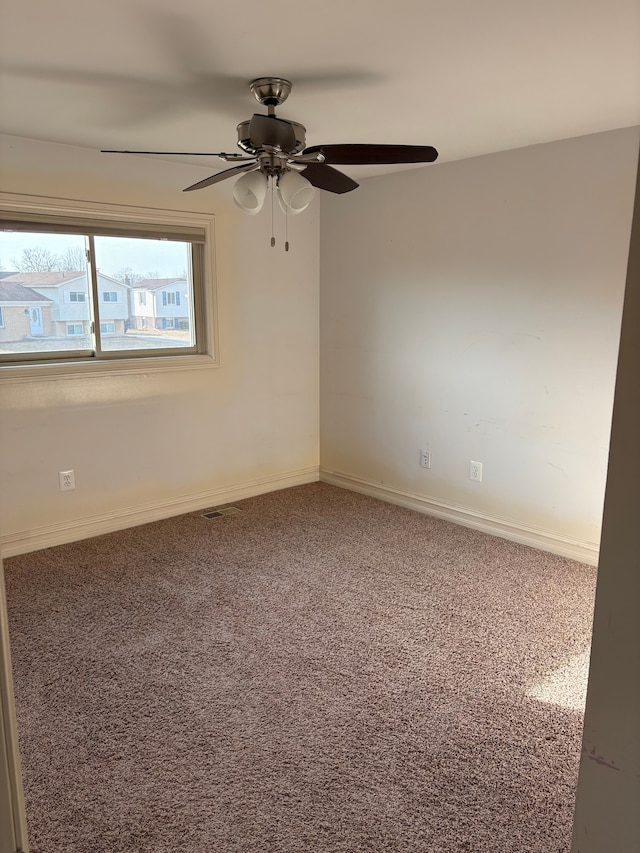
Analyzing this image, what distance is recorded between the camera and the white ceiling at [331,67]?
185 cm

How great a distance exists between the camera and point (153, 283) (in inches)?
157

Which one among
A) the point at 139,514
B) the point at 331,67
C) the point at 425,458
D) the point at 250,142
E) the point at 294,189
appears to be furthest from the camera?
the point at 425,458

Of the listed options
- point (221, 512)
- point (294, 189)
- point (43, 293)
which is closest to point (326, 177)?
point (294, 189)

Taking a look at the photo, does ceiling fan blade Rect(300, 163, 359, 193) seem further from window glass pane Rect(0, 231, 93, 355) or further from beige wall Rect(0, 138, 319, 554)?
window glass pane Rect(0, 231, 93, 355)

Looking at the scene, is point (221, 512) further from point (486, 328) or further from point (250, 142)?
point (250, 142)

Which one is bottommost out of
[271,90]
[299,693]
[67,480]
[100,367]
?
[299,693]

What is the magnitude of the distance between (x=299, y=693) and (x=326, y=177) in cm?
208

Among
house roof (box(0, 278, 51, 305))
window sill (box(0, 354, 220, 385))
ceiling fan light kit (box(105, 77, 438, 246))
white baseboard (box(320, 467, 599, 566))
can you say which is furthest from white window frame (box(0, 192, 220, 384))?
white baseboard (box(320, 467, 599, 566))

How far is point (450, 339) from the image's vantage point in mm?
3939

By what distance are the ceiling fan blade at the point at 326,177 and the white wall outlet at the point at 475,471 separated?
6.32ft

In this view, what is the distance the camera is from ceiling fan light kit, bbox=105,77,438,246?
2.33 metres

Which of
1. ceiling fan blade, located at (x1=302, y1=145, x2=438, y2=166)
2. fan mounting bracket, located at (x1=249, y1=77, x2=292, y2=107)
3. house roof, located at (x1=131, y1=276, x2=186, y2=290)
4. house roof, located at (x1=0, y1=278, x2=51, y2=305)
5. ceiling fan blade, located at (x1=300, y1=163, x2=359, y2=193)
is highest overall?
fan mounting bracket, located at (x1=249, y1=77, x2=292, y2=107)

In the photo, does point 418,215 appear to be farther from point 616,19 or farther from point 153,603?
point 153,603

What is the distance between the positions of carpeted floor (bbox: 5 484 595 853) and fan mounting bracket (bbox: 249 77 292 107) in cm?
223
